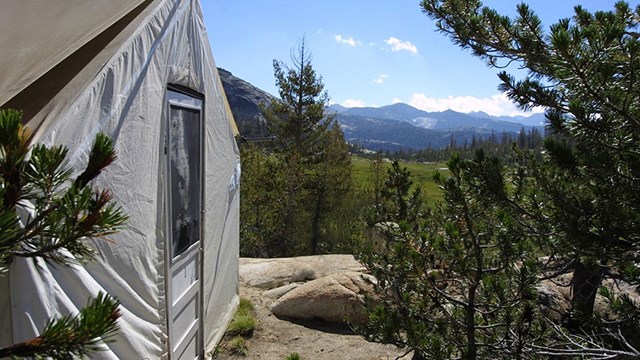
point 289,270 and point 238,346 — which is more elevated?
point 238,346

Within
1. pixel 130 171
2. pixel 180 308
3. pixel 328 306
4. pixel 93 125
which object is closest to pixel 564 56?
pixel 93 125

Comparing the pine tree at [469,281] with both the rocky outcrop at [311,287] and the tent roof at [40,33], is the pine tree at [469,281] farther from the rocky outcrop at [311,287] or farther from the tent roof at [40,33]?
the rocky outcrop at [311,287]

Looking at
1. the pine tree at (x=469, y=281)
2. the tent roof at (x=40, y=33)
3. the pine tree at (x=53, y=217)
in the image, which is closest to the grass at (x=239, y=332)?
the pine tree at (x=469, y=281)

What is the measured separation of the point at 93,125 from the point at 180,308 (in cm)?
238

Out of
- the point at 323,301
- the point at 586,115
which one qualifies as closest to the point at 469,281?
the point at 586,115

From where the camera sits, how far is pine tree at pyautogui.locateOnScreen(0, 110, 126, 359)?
0.87 m

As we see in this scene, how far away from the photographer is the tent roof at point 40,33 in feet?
7.00

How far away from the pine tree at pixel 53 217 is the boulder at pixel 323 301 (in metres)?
6.18

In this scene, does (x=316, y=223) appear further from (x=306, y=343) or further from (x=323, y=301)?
(x=306, y=343)

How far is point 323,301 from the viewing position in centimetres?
703

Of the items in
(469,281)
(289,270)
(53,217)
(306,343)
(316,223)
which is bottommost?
(316,223)

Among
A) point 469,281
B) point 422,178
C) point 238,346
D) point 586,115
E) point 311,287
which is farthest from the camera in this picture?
point 311,287

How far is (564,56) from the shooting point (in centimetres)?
218

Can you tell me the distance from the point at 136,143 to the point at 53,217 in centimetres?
245
